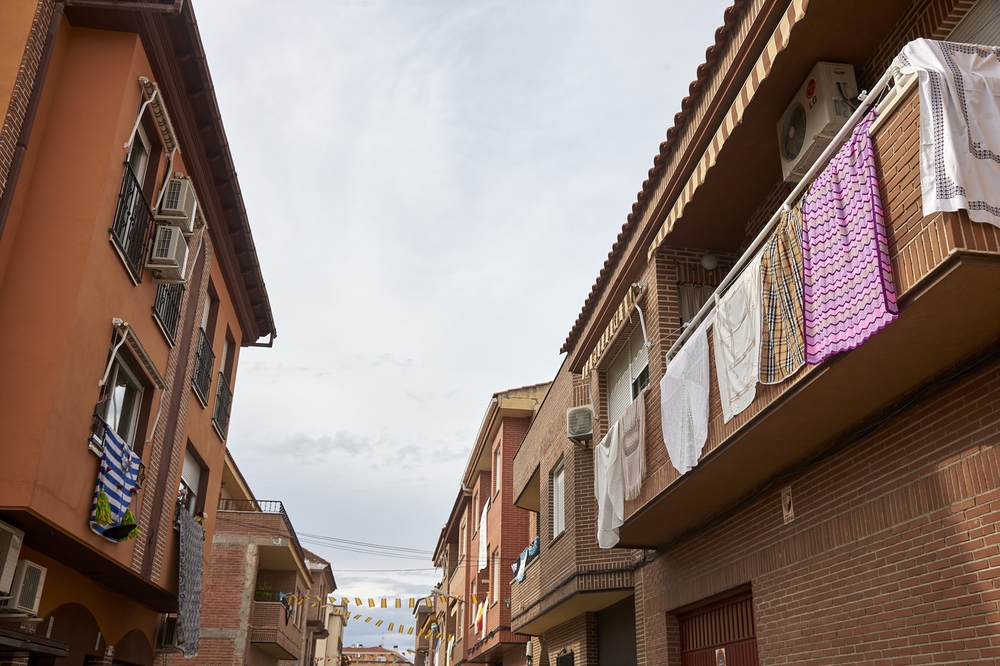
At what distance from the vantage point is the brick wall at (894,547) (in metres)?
5.00

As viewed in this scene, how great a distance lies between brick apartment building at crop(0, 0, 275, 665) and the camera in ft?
25.1

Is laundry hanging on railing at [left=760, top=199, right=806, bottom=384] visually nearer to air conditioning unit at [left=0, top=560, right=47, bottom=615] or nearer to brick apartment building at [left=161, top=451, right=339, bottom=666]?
air conditioning unit at [left=0, top=560, right=47, bottom=615]

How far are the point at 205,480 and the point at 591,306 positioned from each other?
7646 millimetres

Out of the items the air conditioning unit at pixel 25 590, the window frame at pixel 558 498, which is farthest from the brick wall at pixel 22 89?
the window frame at pixel 558 498

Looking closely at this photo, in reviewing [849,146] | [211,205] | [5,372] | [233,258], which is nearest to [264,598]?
[233,258]

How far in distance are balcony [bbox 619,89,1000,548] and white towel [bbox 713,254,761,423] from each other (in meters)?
0.16

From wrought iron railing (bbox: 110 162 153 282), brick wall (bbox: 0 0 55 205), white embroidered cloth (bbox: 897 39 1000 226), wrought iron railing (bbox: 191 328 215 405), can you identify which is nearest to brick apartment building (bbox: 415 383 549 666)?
wrought iron railing (bbox: 191 328 215 405)

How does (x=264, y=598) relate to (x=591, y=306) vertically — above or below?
below

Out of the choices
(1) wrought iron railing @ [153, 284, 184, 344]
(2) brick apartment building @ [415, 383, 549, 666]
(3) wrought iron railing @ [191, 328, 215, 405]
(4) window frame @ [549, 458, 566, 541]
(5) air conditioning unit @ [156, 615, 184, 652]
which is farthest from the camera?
(2) brick apartment building @ [415, 383, 549, 666]

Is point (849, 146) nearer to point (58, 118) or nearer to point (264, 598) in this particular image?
point (58, 118)

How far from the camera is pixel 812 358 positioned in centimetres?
569

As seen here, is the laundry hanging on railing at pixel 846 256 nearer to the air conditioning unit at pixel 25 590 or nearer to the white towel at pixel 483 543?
the air conditioning unit at pixel 25 590

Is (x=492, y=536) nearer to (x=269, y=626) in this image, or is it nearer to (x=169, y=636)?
(x=269, y=626)

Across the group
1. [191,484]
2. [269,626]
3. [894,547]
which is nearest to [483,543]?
[269,626]
